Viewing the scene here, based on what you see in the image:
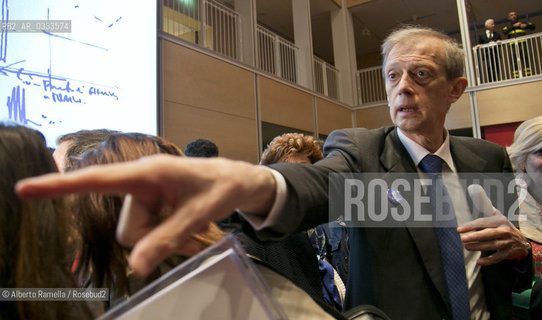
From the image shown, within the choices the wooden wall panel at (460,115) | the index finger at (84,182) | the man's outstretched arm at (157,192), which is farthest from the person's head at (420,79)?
the wooden wall panel at (460,115)

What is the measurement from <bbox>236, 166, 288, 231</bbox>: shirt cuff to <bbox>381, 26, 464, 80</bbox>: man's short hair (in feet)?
2.53

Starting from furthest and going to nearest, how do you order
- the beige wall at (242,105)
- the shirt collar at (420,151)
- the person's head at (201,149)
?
the beige wall at (242,105)
the person's head at (201,149)
the shirt collar at (420,151)

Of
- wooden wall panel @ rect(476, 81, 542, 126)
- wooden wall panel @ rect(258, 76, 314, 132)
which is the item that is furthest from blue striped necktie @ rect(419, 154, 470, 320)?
wooden wall panel @ rect(476, 81, 542, 126)

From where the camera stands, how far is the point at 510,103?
741 centimetres

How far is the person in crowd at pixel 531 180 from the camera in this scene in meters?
1.46

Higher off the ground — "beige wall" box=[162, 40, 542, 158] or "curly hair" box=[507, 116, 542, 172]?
"beige wall" box=[162, 40, 542, 158]

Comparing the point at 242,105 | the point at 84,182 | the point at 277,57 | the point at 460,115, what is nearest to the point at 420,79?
the point at 84,182

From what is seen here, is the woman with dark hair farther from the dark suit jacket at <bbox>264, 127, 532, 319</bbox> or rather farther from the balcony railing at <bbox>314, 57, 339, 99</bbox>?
the balcony railing at <bbox>314, 57, 339, 99</bbox>

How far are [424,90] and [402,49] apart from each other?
147mm

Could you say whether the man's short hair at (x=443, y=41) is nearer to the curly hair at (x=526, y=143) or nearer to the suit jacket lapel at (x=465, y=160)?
the suit jacket lapel at (x=465, y=160)

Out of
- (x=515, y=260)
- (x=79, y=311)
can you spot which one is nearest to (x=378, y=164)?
(x=515, y=260)

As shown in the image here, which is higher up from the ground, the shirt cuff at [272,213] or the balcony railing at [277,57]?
the balcony railing at [277,57]

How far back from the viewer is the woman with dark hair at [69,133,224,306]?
0.64 meters

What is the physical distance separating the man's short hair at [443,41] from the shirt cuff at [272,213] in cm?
77
